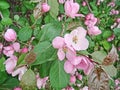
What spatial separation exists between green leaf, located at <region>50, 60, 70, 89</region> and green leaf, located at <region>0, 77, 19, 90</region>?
0.53m

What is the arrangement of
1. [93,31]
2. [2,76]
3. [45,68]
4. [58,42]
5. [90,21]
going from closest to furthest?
[58,42] < [45,68] < [93,31] < [90,21] < [2,76]

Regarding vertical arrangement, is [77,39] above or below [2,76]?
above

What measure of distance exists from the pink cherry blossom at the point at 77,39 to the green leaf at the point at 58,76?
84 millimetres

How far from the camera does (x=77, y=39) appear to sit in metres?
1.21

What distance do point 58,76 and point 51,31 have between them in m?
0.15

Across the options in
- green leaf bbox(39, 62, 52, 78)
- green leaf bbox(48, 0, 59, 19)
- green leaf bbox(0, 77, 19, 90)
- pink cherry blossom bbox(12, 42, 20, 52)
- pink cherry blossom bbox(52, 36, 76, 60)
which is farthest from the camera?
green leaf bbox(0, 77, 19, 90)

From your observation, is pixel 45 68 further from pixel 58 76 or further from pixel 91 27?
pixel 91 27

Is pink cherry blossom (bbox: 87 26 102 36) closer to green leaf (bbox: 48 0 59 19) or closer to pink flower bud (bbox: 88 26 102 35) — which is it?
pink flower bud (bbox: 88 26 102 35)

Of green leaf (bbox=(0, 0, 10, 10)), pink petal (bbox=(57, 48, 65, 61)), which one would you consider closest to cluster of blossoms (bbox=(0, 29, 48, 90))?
pink petal (bbox=(57, 48, 65, 61))

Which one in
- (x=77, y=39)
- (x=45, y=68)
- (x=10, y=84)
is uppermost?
(x=77, y=39)

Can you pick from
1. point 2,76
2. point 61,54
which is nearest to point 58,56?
Answer: point 61,54

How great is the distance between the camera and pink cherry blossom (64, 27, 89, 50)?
1137mm

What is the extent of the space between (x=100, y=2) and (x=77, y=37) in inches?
99.5

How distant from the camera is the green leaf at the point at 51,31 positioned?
1229mm
